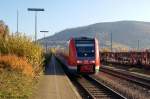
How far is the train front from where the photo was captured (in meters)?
34.2

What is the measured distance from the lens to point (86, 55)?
3450 cm

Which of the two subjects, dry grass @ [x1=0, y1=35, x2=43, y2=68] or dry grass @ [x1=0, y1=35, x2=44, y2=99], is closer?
dry grass @ [x1=0, y1=35, x2=44, y2=99]

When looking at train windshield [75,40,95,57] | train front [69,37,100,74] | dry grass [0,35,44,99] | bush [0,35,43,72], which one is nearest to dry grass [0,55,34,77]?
dry grass [0,35,44,99]

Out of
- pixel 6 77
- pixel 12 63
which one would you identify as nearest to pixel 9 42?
pixel 12 63

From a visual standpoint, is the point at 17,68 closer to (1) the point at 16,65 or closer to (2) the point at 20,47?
(1) the point at 16,65

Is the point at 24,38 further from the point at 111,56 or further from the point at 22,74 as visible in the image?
the point at 111,56

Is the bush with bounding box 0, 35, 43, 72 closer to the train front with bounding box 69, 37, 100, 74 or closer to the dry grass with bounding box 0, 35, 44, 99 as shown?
the dry grass with bounding box 0, 35, 44, 99

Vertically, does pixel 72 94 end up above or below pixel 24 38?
below

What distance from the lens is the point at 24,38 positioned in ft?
104

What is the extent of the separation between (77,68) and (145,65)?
16586 millimetres

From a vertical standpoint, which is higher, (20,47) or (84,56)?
(20,47)

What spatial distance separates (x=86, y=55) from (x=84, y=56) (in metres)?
0.17

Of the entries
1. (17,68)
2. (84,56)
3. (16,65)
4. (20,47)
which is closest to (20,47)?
(20,47)

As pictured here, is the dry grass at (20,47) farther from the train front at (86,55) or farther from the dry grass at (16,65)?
the train front at (86,55)
